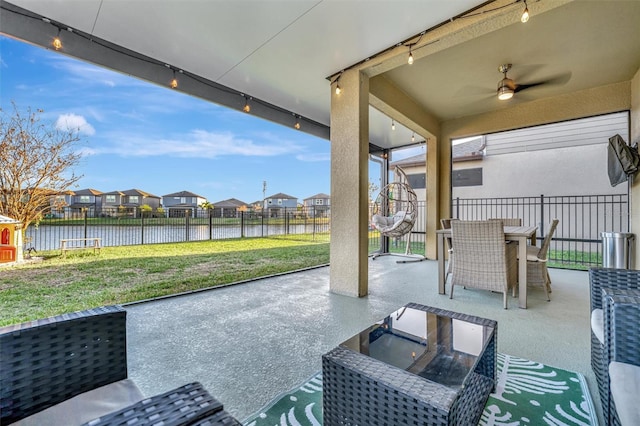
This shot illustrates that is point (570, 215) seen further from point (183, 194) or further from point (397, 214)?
point (183, 194)

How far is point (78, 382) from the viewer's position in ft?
3.21

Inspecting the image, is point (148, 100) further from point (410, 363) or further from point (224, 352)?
point (410, 363)

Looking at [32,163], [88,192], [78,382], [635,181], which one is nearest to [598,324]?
[78,382]

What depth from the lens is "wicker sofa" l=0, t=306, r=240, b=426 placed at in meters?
0.65

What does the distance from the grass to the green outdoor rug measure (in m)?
2.51

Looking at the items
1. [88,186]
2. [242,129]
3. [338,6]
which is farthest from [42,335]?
[242,129]

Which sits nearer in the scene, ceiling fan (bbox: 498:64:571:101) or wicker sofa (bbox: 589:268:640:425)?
wicker sofa (bbox: 589:268:640:425)

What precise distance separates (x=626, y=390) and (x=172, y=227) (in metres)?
7.35

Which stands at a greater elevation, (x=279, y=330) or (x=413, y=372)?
(x=413, y=372)

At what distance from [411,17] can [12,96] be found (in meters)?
4.35

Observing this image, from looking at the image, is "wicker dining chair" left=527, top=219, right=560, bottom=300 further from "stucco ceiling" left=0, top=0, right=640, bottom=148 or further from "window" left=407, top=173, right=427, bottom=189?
"window" left=407, top=173, right=427, bottom=189

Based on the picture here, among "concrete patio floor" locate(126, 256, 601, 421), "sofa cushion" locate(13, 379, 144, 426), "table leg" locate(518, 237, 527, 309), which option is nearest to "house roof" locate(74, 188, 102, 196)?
"concrete patio floor" locate(126, 256, 601, 421)

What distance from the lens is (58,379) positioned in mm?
939

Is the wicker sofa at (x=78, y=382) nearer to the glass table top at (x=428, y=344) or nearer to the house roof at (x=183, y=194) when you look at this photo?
the glass table top at (x=428, y=344)
